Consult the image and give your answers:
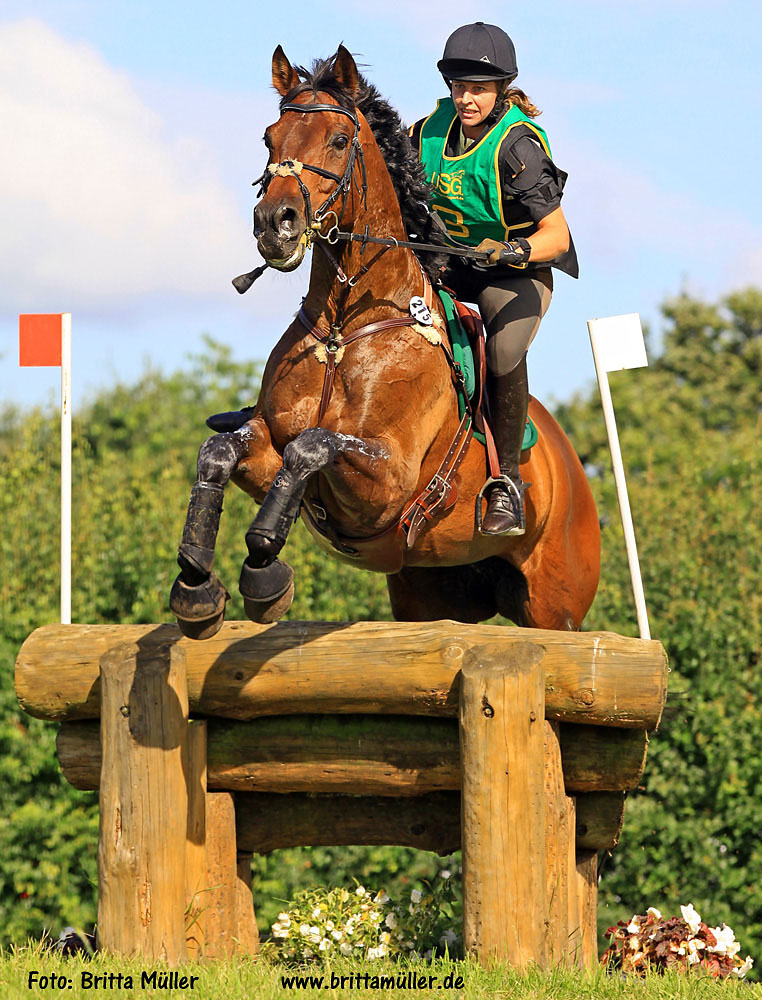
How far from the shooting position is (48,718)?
5969mm

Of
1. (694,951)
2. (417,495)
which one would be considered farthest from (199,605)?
(694,951)

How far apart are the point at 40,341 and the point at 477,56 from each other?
2.57 meters

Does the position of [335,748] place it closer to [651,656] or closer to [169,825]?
[169,825]

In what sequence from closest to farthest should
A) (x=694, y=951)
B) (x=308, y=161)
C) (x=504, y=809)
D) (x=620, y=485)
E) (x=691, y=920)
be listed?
(x=308, y=161) < (x=504, y=809) < (x=694, y=951) < (x=691, y=920) < (x=620, y=485)

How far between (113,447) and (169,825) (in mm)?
19566

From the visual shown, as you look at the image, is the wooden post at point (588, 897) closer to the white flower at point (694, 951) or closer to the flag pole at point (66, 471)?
the white flower at point (694, 951)

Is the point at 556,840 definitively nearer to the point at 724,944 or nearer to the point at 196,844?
the point at 724,944

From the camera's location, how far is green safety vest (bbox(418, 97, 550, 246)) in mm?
5566

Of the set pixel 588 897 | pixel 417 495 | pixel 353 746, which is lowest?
pixel 588 897

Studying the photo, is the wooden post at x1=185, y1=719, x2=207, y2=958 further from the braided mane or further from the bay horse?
the braided mane

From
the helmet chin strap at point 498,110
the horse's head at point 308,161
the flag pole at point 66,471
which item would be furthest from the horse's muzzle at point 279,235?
the flag pole at point 66,471

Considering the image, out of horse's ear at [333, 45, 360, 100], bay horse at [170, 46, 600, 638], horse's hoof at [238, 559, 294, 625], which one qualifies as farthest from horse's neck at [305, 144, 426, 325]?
horse's hoof at [238, 559, 294, 625]

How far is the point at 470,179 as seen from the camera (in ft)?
18.5

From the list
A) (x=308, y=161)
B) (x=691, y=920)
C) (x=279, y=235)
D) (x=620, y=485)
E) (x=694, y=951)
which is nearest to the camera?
(x=279, y=235)
